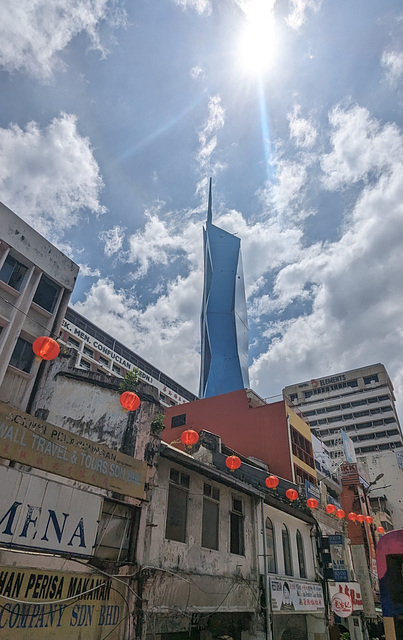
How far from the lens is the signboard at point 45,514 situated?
7.34m

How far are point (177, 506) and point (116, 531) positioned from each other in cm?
234

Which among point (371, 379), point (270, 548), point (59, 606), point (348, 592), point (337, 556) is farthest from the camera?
point (371, 379)

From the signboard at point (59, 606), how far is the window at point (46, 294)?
990 centimetres

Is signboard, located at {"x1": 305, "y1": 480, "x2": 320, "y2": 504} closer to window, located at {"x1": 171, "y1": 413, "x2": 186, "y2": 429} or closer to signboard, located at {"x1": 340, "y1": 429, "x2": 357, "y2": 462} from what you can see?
window, located at {"x1": 171, "y1": 413, "x2": 186, "y2": 429}

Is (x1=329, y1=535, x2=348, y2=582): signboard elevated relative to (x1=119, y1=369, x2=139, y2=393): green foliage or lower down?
lower down

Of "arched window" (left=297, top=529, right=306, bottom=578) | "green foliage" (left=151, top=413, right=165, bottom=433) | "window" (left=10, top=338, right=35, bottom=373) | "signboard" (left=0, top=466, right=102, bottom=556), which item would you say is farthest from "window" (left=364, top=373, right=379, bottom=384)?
"signboard" (left=0, top=466, right=102, bottom=556)

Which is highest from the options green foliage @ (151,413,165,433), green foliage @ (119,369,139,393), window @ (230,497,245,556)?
green foliage @ (119,369,139,393)

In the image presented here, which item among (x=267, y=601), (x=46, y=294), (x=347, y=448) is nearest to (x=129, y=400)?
(x=46, y=294)

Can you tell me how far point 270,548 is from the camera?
1592 centimetres

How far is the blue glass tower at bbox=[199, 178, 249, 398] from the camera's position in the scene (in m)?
36.6

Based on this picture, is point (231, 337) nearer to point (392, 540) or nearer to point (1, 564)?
point (1, 564)

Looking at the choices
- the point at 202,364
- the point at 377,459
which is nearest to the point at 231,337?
the point at 202,364

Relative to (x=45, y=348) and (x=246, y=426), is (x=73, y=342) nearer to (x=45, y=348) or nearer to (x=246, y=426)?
(x=246, y=426)

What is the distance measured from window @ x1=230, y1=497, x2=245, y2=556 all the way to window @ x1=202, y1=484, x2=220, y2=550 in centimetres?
108
